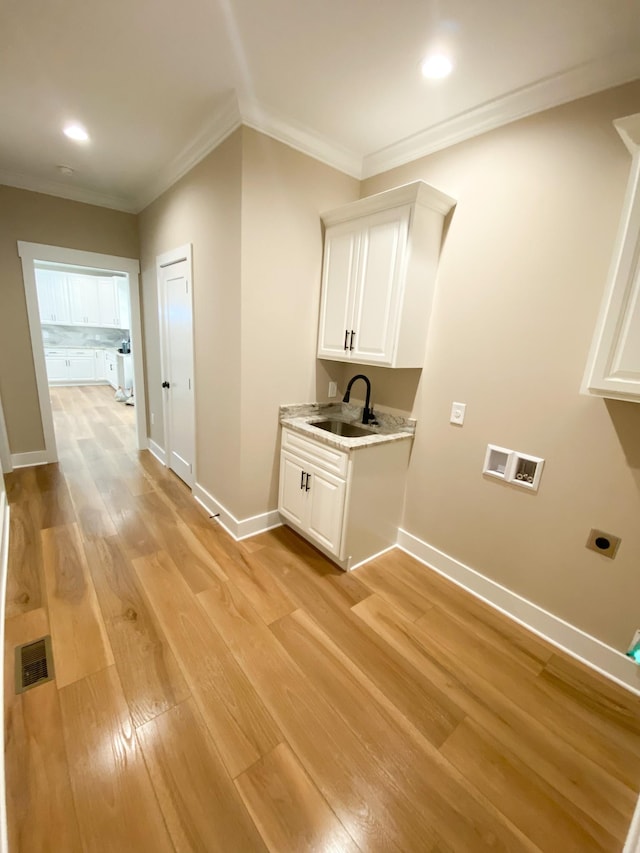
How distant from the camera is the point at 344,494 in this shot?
6.90 feet

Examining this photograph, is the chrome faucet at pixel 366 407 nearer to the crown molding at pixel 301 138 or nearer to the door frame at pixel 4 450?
the crown molding at pixel 301 138

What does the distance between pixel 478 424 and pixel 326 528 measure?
3.78 ft

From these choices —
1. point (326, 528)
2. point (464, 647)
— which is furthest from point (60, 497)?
point (464, 647)

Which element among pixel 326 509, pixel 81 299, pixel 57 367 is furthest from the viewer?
pixel 57 367

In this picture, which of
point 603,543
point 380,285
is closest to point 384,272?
point 380,285

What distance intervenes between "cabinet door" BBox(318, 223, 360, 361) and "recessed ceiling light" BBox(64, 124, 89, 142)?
69.6 inches

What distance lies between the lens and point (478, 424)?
2.03 m

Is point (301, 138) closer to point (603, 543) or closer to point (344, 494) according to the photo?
point (344, 494)

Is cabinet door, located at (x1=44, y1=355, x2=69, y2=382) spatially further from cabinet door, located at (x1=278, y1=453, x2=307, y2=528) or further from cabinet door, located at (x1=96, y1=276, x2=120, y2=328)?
cabinet door, located at (x1=278, y1=453, x2=307, y2=528)

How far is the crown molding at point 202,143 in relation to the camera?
1.96 metres

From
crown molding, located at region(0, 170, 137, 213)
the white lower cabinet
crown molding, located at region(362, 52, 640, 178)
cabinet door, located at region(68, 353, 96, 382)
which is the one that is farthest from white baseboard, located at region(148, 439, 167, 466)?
cabinet door, located at region(68, 353, 96, 382)

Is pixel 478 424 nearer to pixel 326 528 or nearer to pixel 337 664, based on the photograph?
pixel 326 528

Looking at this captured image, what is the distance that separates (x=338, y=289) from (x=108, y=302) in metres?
7.40

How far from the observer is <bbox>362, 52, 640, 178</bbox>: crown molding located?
1.44 metres
